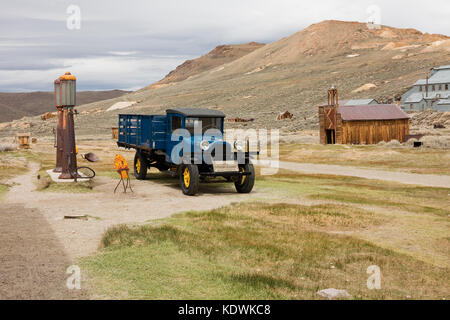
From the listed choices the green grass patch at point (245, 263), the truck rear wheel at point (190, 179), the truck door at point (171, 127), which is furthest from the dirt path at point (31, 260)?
the truck door at point (171, 127)

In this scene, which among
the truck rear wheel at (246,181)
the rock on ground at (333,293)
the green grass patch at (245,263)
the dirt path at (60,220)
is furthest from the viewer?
the truck rear wheel at (246,181)

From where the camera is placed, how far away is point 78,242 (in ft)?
32.3

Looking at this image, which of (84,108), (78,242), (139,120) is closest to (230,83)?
(84,108)

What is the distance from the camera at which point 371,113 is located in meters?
50.4

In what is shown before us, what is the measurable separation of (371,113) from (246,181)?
36365 millimetres

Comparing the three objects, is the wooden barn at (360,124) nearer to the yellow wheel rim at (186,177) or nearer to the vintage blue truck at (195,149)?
the vintage blue truck at (195,149)

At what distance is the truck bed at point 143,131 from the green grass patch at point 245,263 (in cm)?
777

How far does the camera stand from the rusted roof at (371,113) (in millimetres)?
49312

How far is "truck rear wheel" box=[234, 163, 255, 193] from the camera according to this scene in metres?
17.4

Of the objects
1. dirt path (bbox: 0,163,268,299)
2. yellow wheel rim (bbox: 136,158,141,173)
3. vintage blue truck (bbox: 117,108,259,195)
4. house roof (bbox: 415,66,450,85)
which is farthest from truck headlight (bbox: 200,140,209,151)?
house roof (bbox: 415,66,450,85)

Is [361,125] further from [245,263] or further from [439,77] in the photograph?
[439,77]

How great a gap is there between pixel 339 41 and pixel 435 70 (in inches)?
3711

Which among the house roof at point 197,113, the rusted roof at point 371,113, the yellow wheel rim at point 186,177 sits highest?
the rusted roof at point 371,113
